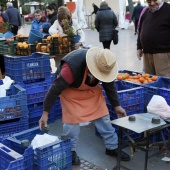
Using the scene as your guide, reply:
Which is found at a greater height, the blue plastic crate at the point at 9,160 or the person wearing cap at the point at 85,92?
the person wearing cap at the point at 85,92

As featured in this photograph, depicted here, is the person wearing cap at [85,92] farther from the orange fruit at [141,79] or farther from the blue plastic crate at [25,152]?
the orange fruit at [141,79]

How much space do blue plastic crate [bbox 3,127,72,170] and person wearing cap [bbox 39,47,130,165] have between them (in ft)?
0.88

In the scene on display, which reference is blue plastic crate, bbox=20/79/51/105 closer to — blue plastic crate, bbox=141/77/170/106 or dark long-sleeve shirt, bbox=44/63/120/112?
dark long-sleeve shirt, bbox=44/63/120/112

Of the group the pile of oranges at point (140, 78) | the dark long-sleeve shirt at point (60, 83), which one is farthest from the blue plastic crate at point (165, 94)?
the dark long-sleeve shirt at point (60, 83)

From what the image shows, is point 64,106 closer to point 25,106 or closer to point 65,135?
point 65,135

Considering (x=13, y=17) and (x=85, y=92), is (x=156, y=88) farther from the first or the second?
(x=13, y=17)

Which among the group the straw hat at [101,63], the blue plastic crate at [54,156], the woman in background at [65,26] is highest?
the woman in background at [65,26]

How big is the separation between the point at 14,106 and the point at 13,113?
9cm

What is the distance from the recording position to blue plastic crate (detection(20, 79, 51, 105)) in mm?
4746

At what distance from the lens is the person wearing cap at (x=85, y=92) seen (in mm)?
3316

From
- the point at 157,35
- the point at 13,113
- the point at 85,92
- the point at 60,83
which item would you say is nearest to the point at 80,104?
the point at 85,92

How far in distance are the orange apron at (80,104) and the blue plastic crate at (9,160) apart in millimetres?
755

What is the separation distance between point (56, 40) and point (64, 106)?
232 cm

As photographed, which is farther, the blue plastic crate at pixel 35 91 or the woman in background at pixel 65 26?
the woman in background at pixel 65 26
